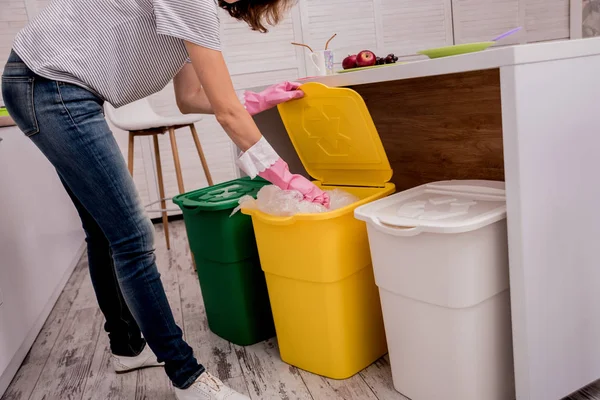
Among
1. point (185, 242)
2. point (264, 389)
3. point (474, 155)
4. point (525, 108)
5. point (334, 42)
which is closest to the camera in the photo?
point (525, 108)

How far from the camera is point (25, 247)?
6.19ft

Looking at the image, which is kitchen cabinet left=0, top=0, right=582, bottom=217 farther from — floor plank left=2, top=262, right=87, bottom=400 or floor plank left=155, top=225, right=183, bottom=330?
floor plank left=2, top=262, right=87, bottom=400

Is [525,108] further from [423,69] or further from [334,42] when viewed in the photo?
[334,42]

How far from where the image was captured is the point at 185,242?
3037 mm

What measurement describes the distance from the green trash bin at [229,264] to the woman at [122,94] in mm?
338

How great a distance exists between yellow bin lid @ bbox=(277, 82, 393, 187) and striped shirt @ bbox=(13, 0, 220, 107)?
420 millimetres

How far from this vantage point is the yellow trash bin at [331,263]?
1312 mm

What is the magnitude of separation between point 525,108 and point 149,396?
1.19m

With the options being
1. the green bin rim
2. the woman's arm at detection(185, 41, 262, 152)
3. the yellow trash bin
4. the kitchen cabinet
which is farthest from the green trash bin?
the kitchen cabinet

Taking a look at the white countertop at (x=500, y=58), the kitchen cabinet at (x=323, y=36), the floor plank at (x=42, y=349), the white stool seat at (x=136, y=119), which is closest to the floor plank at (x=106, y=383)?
the floor plank at (x=42, y=349)

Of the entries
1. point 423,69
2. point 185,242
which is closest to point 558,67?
point 423,69

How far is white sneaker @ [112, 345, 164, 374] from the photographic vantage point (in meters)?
1.59

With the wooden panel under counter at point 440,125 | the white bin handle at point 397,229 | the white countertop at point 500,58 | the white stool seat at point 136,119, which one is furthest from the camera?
the white stool seat at point 136,119

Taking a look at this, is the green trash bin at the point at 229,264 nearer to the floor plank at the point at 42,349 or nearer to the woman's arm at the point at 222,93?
the woman's arm at the point at 222,93
